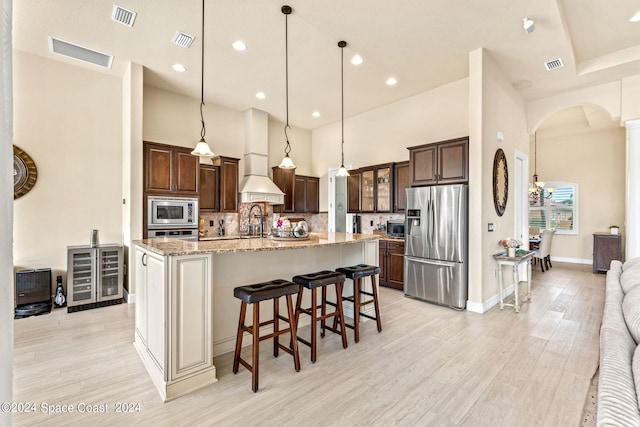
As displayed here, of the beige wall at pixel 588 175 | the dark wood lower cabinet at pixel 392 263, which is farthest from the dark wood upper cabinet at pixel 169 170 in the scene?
the beige wall at pixel 588 175

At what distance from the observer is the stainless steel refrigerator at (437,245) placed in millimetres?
4156

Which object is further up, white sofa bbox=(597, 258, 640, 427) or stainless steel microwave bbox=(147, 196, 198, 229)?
stainless steel microwave bbox=(147, 196, 198, 229)

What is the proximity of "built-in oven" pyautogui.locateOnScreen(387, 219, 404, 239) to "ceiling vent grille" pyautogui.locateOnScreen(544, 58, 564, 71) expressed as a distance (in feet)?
10.2

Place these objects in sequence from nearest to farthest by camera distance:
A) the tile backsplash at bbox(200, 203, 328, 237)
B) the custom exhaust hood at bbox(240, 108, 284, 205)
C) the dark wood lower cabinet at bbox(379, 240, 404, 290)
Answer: the dark wood lower cabinet at bbox(379, 240, 404, 290)
the tile backsplash at bbox(200, 203, 328, 237)
the custom exhaust hood at bbox(240, 108, 284, 205)

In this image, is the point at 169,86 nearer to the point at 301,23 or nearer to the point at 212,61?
the point at 212,61

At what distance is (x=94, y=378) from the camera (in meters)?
2.45

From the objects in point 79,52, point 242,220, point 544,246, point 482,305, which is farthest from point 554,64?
point 79,52

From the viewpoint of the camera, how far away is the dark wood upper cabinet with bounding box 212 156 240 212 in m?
5.86

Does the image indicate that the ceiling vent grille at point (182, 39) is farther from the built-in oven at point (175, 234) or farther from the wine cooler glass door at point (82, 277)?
the wine cooler glass door at point (82, 277)

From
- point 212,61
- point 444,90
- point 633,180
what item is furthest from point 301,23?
point 633,180

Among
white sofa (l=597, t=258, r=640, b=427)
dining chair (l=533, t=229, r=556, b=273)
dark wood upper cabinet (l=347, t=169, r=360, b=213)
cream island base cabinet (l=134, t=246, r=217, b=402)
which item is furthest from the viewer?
dining chair (l=533, t=229, r=556, b=273)

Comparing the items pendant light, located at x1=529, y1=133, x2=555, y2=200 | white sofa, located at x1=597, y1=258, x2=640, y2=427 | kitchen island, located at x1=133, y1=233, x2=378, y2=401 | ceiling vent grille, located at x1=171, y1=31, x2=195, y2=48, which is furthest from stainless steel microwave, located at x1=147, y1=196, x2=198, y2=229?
pendant light, located at x1=529, y1=133, x2=555, y2=200

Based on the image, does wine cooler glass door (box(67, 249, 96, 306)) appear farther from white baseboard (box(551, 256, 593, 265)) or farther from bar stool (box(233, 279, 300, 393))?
white baseboard (box(551, 256, 593, 265))

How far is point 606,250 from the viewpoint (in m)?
6.49
